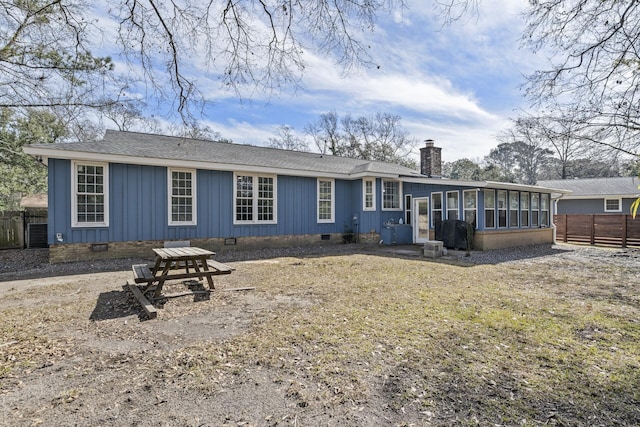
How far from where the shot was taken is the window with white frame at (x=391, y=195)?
14.4m

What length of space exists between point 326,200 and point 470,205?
18.9ft

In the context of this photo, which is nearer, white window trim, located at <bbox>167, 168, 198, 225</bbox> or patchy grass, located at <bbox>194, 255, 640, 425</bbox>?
patchy grass, located at <bbox>194, 255, 640, 425</bbox>

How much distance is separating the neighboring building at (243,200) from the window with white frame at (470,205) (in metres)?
0.04

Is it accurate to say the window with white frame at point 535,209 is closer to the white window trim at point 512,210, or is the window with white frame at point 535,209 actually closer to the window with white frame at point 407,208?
the white window trim at point 512,210

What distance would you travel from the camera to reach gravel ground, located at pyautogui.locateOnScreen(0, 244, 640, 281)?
827cm

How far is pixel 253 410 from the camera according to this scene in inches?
96.3

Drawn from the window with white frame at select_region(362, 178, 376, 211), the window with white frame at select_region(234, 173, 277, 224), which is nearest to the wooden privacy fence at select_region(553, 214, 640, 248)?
the window with white frame at select_region(362, 178, 376, 211)

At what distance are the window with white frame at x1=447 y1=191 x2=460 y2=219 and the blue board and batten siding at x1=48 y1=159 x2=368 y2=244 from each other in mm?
5474

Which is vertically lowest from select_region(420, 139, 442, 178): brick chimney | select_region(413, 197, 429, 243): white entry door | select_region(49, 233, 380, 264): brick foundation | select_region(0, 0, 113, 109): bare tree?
select_region(49, 233, 380, 264): brick foundation

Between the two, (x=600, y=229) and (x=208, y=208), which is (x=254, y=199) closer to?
(x=208, y=208)

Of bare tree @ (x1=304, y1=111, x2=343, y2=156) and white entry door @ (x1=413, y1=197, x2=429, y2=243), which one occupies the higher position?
bare tree @ (x1=304, y1=111, x2=343, y2=156)

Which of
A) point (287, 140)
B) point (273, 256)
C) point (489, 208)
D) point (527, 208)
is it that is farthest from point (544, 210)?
point (287, 140)

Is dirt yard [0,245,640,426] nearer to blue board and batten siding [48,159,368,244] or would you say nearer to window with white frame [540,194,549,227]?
blue board and batten siding [48,159,368,244]

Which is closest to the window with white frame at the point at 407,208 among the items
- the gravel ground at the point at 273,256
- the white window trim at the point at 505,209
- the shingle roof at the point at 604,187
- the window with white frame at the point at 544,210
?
the gravel ground at the point at 273,256
